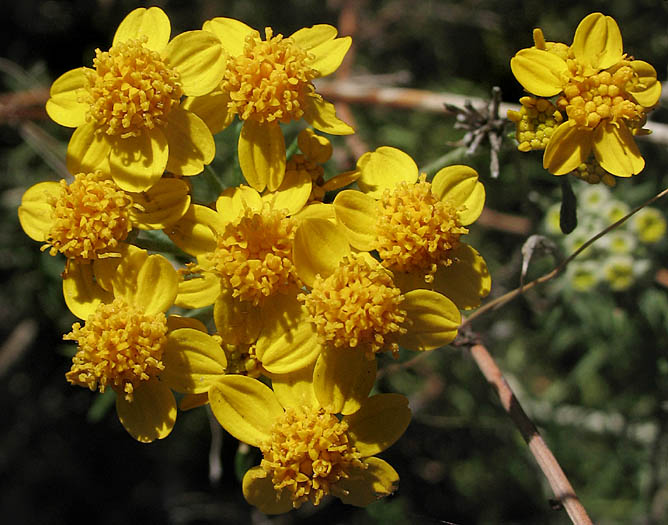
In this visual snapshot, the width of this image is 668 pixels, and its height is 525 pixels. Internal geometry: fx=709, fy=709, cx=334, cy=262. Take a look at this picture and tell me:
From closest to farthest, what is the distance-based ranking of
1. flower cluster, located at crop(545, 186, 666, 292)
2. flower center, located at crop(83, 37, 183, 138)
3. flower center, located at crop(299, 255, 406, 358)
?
1. flower center, located at crop(299, 255, 406, 358)
2. flower center, located at crop(83, 37, 183, 138)
3. flower cluster, located at crop(545, 186, 666, 292)

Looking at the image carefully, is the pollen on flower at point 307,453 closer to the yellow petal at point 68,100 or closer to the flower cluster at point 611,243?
the yellow petal at point 68,100

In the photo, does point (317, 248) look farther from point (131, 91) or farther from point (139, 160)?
point (131, 91)

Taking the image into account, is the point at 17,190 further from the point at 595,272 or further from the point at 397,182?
the point at 595,272

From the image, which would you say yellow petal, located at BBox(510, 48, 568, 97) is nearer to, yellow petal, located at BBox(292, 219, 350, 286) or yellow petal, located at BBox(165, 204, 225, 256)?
yellow petal, located at BBox(292, 219, 350, 286)

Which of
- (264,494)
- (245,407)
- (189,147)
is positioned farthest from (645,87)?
(264,494)

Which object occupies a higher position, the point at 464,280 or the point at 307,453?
the point at 464,280

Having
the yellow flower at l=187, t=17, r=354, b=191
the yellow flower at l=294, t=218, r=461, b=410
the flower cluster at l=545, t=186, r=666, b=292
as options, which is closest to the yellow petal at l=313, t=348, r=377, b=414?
the yellow flower at l=294, t=218, r=461, b=410

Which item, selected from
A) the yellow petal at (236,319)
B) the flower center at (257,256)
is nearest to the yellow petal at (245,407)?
the yellow petal at (236,319)
